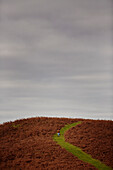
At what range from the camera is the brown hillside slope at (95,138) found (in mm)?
22922

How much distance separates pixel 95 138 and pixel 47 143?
596 centimetres

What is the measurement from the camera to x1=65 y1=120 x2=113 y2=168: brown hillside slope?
75.2 feet

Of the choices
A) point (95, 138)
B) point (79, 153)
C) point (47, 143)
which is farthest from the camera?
point (95, 138)

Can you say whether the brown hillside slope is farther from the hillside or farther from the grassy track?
the grassy track

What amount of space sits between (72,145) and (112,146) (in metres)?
4.59

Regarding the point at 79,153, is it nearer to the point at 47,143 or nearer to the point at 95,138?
the point at 95,138

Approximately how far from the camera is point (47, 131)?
2934 cm

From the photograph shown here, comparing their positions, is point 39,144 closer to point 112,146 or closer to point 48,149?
point 48,149

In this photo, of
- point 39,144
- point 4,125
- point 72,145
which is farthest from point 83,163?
point 4,125

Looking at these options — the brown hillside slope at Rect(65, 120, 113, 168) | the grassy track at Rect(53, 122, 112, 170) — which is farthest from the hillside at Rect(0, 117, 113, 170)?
the grassy track at Rect(53, 122, 112, 170)

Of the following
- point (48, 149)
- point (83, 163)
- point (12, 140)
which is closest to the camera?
point (83, 163)

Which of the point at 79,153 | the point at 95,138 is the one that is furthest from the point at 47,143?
the point at 95,138

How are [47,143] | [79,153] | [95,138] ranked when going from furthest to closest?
1. [95,138]
2. [47,143]
3. [79,153]

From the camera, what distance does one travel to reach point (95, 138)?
2605 cm
